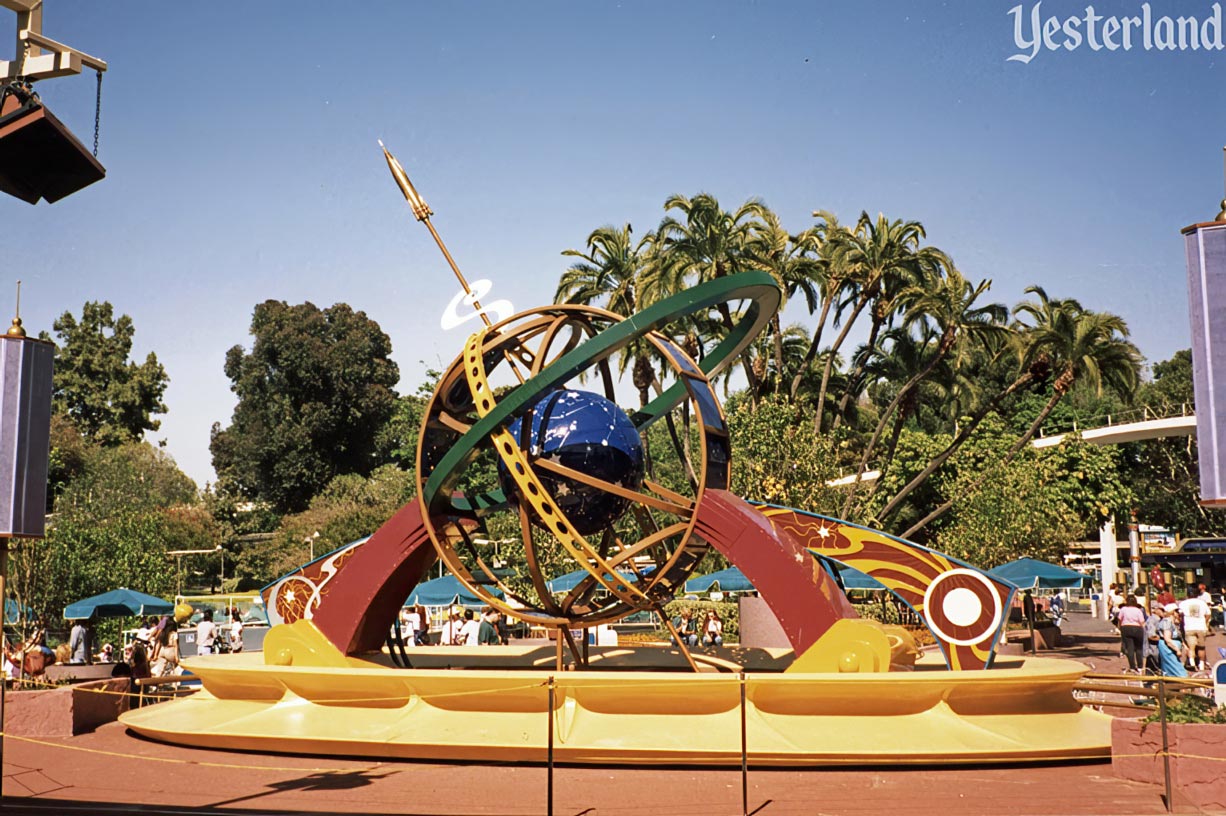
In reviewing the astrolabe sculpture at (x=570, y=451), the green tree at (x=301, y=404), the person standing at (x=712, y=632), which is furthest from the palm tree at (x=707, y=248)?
the green tree at (x=301, y=404)

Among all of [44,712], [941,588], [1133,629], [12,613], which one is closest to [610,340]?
[941,588]

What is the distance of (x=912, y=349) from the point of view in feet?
131

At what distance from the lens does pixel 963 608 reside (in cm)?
1407

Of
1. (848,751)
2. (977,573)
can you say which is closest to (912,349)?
(977,573)

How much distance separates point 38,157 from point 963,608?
11.0 metres

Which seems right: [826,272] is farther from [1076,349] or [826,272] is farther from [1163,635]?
[1163,635]

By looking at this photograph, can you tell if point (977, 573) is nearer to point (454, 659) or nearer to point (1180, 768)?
point (1180, 768)

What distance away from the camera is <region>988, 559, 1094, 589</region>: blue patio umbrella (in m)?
27.9

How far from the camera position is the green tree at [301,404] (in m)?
62.8

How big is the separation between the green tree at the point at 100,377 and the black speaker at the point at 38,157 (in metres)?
63.3

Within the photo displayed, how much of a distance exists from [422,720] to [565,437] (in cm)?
376

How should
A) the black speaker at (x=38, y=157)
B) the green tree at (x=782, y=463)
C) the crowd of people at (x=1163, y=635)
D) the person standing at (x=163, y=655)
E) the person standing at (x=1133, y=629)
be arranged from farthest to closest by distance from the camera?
the green tree at (x=782, y=463) → the person standing at (x=163, y=655) → the person standing at (x=1133, y=629) → the crowd of people at (x=1163, y=635) → the black speaker at (x=38, y=157)

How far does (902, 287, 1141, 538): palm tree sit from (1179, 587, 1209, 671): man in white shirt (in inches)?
591

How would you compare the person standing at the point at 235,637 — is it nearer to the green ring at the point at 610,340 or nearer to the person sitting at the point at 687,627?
the person sitting at the point at 687,627
